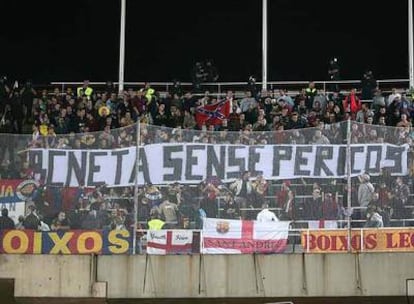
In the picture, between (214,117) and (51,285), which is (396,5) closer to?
(214,117)

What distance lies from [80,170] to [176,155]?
1706 millimetres

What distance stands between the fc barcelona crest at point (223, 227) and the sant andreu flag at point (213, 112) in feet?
28.3

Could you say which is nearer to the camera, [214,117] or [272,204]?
[272,204]

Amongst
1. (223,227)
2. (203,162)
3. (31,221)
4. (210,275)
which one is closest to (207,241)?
(223,227)

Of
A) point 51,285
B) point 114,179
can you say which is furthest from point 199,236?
point 51,285

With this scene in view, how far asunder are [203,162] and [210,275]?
1.98m

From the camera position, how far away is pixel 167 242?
14508 mm

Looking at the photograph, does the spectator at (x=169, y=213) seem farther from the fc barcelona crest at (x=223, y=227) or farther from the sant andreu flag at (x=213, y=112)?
the sant andreu flag at (x=213, y=112)

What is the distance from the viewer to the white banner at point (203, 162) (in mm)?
14523

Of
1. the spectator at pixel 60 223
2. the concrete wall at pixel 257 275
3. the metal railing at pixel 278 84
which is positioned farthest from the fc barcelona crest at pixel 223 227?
the metal railing at pixel 278 84

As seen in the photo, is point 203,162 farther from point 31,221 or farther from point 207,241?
point 31,221

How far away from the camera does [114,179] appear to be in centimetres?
1462

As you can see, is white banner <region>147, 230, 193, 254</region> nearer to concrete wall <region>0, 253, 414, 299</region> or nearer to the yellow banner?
concrete wall <region>0, 253, 414, 299</region>

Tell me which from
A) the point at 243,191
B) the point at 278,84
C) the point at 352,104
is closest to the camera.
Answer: the point at 243,191
